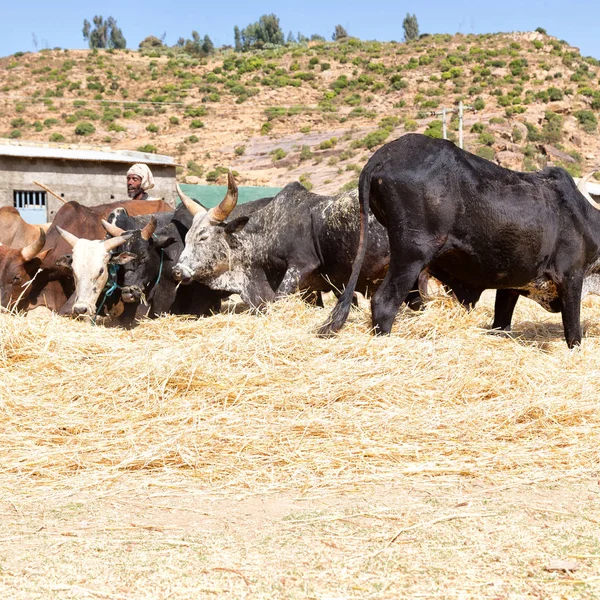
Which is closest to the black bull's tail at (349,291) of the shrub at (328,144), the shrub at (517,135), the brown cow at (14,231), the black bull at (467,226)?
the black bull at (467,226)

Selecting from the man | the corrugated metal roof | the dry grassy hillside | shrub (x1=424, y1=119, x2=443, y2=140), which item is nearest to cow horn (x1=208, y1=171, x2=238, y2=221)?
the man

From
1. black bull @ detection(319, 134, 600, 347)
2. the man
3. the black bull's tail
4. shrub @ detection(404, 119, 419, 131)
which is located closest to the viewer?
black bull @ detection(319, 134, 600, 347)

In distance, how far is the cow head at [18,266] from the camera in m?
8.41

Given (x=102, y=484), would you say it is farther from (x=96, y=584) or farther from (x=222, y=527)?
(x=96, y=584)

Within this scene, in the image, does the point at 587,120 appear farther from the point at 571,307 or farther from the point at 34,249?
the point at 571,307

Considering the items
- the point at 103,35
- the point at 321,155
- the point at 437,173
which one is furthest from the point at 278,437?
the point at 103,35

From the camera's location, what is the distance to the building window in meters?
20.5

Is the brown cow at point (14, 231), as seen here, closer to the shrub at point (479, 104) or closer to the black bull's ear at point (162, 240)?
the black bull's ear at point (162, 240)

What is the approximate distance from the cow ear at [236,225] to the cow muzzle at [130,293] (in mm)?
1088

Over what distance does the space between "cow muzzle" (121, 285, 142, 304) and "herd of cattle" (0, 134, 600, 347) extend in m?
0.01

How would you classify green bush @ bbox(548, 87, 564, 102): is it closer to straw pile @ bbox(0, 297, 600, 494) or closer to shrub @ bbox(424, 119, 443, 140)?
shrub @ bbox(424, 119, 443, 140)

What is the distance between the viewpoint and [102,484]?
4.05 meters

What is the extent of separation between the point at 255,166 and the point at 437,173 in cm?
4002

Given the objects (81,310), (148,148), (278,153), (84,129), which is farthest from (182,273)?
(84,129)
